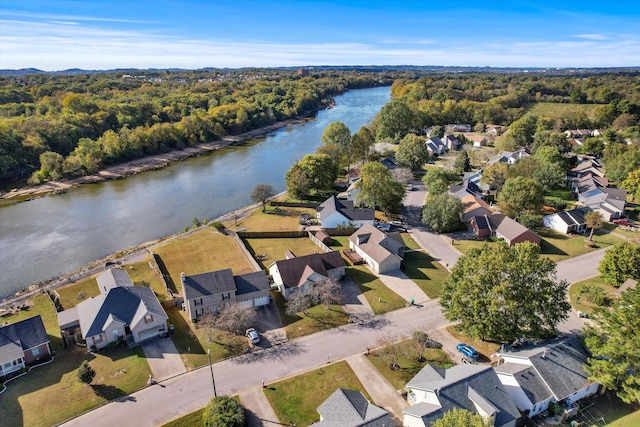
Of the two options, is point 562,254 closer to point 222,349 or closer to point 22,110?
point 222,349

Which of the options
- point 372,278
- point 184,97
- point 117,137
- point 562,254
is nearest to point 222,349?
point 372,278

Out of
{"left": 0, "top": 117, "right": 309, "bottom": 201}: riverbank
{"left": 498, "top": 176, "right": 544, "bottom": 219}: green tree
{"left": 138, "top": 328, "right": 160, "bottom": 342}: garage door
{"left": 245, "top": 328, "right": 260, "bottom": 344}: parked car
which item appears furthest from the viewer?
{"left": 0, "top": 117, "right": 309, "bottom": 201}: riverbank

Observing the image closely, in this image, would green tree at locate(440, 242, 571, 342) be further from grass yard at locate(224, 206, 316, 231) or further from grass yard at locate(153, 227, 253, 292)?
grass yard at locate(224, 206, 316, 231)

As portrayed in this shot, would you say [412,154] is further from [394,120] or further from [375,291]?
[375,291]

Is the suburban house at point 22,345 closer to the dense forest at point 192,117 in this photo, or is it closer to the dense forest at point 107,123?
the dense forest at point 107,123

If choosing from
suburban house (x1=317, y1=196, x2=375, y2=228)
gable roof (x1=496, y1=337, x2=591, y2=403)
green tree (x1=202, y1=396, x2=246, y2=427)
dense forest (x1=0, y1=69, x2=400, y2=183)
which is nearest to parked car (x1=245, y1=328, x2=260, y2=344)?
green tree (x1=202, y1=396, x2=246, y2=427)

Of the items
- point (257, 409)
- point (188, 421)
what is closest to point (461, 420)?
point (257, 409)

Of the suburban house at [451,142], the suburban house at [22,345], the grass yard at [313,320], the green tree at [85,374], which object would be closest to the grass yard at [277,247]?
the grass yard at [313,320]
